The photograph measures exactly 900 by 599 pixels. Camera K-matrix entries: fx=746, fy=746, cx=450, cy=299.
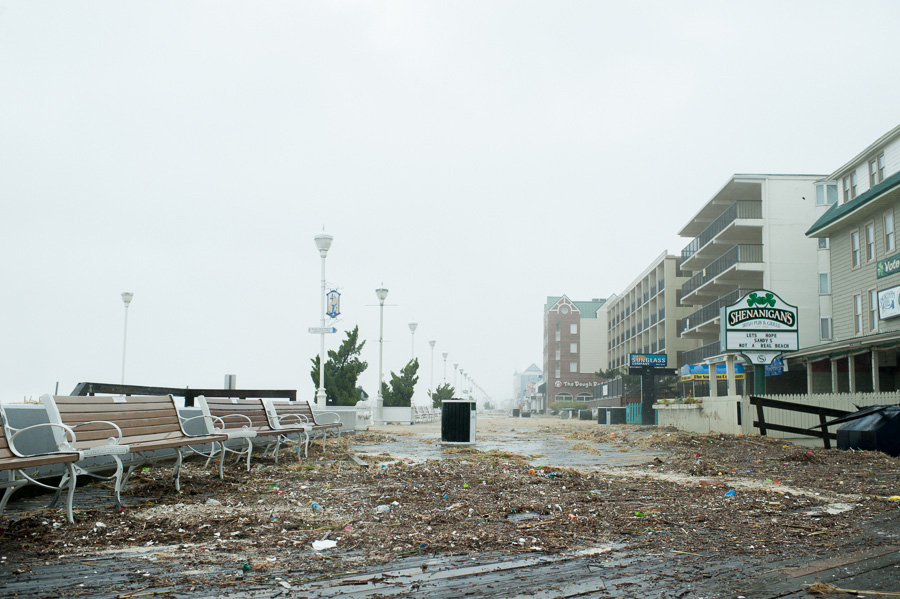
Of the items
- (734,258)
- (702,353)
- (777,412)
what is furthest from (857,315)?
(702,353)

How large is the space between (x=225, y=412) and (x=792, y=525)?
7539 mm

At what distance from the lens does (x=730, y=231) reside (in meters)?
47.9

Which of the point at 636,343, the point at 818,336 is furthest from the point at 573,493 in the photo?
the point at 636,343

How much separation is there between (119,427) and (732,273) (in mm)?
45635

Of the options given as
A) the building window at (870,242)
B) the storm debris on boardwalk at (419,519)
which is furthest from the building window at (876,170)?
the storm debris on boardwalk at (419,519)

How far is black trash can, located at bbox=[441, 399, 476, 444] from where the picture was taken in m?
18.8

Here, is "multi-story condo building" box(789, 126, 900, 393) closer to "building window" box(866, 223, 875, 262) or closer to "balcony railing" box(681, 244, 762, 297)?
"building window" box(866, 223, 875, 262)

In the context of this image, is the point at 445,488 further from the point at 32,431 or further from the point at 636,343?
the point at 636,343

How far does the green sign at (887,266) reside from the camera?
89.0 feet

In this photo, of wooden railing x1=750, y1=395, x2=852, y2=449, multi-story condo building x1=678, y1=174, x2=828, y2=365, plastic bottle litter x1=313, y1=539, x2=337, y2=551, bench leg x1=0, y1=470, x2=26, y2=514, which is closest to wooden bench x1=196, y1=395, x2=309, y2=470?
bench leg x1=0, y1=470, x2=26, y2=514

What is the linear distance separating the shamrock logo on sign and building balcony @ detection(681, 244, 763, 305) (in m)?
22.2

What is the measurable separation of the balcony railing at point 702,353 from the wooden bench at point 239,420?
41403 mm

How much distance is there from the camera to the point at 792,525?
609 cm

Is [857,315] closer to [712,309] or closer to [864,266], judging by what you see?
[864,266]
